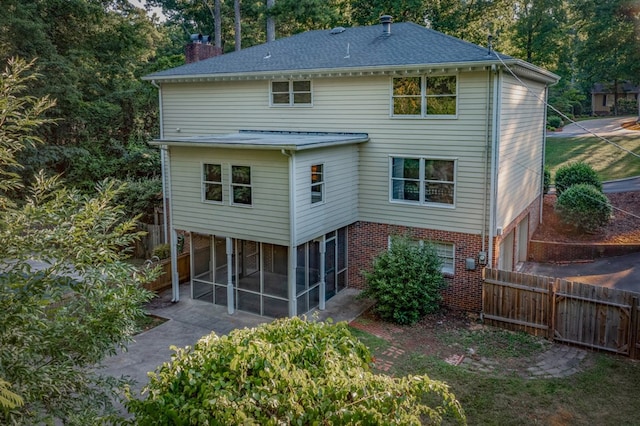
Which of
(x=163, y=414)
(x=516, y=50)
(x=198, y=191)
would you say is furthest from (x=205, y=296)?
(x=516, y=50)

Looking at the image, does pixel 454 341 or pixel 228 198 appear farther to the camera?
pixel 228 198

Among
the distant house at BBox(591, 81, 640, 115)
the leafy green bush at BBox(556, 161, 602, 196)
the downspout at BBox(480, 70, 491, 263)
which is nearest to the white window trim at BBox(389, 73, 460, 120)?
the downspout at BBox(480, 70, 491, 263)

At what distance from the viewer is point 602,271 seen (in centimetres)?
1766

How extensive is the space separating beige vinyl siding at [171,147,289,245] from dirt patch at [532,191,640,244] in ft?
37.8

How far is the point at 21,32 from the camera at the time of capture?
969 inches

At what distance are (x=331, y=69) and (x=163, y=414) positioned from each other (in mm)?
12536

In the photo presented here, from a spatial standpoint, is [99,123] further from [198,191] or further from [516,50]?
[516,50]

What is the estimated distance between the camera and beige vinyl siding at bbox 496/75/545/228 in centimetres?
1526

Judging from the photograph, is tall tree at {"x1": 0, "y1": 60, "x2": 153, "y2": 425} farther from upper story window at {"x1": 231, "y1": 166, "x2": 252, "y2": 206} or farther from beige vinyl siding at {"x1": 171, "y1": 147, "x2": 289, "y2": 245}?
upper story window at {"x1": 231, "y1": 166, "x2": 252, "y2": 206}

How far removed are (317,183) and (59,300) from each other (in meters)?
9.69

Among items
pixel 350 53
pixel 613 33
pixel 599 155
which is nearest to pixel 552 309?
pixel 350 53

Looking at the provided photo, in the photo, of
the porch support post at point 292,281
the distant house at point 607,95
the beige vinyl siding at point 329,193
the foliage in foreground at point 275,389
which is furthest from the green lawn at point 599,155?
the foliage in foreground at point 275,389

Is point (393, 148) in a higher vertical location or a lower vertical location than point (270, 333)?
higher

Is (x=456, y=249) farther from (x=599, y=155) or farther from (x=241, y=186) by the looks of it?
(x=599, y=155)
